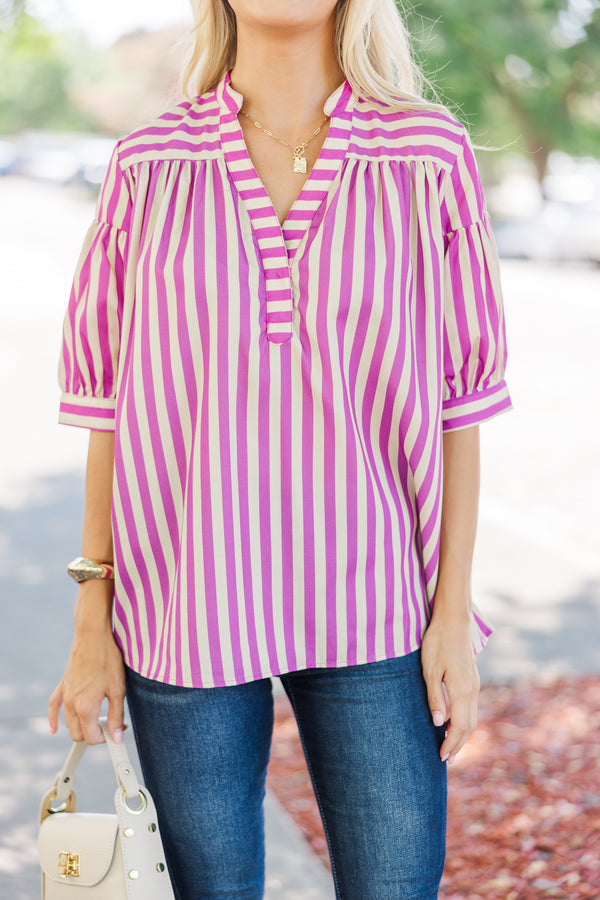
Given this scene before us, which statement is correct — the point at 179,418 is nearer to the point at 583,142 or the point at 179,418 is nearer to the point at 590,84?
the point at 590,84

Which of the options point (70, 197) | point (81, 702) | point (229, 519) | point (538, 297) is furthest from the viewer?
point (70, 197)

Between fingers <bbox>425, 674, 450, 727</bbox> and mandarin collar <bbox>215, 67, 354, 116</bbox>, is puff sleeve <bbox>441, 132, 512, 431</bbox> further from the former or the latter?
fingers <bbox>425, 674, 450, 727</bbox>

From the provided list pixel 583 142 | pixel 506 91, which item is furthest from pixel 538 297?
pixel 583 142

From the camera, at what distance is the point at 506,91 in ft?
64.0

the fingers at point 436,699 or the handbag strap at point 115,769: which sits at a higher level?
the fingers at point 436,699

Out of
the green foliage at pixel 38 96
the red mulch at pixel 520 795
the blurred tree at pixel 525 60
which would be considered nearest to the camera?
the red mulch at pixel 520 795

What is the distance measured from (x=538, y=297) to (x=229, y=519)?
13.7 meters

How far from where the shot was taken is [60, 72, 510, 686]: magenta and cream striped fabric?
4.92 ft

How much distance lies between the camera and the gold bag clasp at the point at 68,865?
5.24 feet

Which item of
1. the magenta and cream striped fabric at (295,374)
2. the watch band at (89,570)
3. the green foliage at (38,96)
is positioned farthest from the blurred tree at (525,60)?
the green foliage at (38,96)

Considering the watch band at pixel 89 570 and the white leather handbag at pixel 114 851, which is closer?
the white leather handbag at pixel 114 851

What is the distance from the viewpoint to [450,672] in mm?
1577

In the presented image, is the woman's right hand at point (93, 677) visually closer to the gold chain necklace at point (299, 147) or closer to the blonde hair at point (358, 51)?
the gold chain necklace at point (299, 147)

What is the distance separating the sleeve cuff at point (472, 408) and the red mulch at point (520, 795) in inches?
69.4
